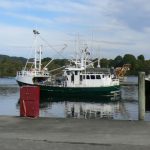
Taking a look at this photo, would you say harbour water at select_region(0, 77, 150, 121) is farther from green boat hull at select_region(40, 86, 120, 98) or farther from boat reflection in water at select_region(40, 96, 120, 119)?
green boat hull at select_region(40, 86, 120, 98)

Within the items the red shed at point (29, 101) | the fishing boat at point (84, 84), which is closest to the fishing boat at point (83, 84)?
the fishing boat at point (84, 84)

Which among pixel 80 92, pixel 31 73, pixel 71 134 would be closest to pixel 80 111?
pixel 80 92

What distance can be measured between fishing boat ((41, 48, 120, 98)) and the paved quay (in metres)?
52.0

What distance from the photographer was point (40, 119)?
14.9 m

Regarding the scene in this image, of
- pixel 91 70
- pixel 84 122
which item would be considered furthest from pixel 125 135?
pixel 91 70

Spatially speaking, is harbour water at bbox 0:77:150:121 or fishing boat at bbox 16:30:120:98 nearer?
harbour water at bbox 0:77:150:121

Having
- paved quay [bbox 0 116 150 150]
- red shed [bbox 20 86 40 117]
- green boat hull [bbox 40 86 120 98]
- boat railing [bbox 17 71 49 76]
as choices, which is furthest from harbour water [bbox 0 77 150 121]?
paved quay [bbox 0 116 150 150]

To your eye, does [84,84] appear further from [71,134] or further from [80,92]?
[71,134]

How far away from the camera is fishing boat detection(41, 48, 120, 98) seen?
66812 mm

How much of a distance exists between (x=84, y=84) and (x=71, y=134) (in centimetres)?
5574

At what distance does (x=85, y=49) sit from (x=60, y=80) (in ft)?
25.2

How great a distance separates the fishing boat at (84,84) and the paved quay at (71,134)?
171ft

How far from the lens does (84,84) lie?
2660 inches

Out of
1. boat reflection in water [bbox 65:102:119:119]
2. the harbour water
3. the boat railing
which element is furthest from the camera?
the boat railing
